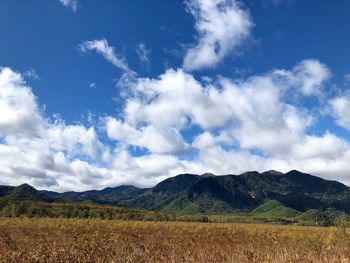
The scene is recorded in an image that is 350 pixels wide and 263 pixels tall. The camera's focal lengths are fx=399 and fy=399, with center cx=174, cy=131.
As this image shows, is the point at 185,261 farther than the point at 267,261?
Yes

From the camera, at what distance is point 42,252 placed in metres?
7.41

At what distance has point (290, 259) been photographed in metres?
7.42

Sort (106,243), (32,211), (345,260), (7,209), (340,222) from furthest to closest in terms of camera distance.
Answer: (32,211) < (7,209) < (340,222) < (106,243) < (345,260)

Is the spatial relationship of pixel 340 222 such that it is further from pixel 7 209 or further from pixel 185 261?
pixel 7 209

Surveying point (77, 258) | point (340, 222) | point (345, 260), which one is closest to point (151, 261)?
point (77, 258)

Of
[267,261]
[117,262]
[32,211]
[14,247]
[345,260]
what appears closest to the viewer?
[345,260]

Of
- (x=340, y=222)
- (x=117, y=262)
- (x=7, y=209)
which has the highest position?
(x=7, y=209)

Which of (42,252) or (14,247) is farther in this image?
(14,247)

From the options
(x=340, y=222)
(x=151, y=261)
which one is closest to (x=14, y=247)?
(x=151, y=261)

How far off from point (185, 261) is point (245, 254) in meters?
1.43

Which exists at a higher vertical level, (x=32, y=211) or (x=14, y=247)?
(x=32, y=211)

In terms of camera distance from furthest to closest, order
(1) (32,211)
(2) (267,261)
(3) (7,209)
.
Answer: (1) (32,211), (3) (7,209), (2) (267,261)

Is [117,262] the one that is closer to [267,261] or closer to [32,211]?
[267,261]

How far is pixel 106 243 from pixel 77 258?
7.74ft
